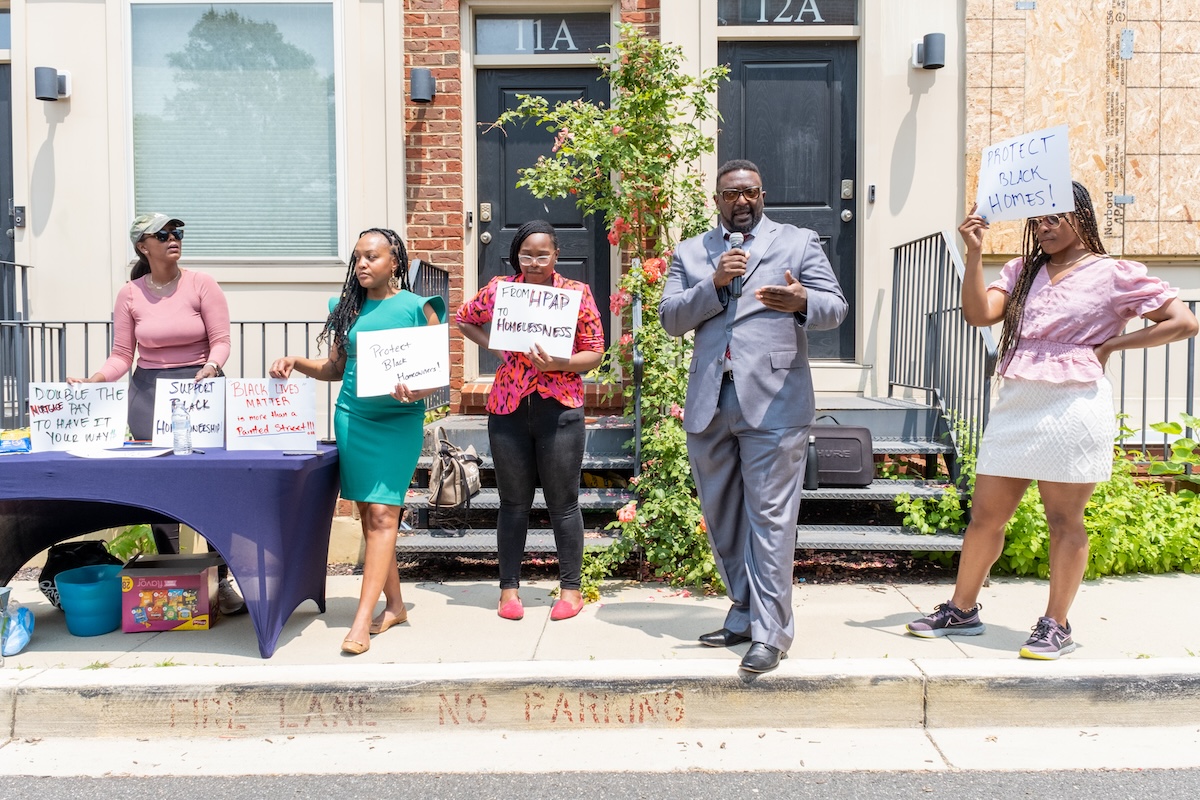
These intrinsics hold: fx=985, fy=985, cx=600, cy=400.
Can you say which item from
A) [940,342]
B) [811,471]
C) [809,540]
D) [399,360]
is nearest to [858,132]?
[940,342]

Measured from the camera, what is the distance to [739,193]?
385 centimetres

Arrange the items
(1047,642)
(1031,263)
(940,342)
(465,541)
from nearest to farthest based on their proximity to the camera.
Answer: (1047,642) < (1031,263) < (465,541) < (940,342)

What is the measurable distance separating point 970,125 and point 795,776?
17.3 feet

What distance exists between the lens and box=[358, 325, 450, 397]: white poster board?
4160 mm

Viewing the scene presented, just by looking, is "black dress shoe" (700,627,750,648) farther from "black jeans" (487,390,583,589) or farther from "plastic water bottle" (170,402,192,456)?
"plastic water bottle" (170,402,192,456)

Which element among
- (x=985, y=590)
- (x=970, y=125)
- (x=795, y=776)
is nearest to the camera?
(x=795, y=776)

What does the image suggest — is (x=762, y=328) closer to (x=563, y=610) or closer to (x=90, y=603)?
(x=563, y=610)

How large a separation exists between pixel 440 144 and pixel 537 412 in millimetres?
3364

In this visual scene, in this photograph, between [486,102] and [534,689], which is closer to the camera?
[534,689]

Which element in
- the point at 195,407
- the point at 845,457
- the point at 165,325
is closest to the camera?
the point at 195,407

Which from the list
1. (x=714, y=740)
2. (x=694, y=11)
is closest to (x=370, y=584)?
(x=714, y=740)

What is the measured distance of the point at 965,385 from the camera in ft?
19.4

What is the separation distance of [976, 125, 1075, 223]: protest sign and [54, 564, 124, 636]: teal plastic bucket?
4.26 meters

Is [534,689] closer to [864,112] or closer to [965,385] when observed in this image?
[965,385]
